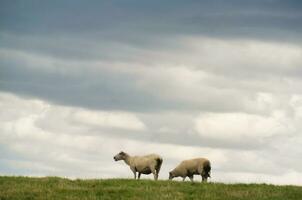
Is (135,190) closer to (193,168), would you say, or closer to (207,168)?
(207,168)

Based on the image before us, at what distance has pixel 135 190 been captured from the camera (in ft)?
115

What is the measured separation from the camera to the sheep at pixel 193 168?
150 feet

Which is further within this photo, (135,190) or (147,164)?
(147,164)

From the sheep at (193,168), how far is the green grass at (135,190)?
873 centimetres

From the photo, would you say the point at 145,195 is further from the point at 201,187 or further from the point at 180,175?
the point at 180,175

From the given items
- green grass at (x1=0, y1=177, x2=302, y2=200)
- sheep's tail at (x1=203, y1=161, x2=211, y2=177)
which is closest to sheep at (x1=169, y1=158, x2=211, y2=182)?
sheep's tail at (x1=203, y1=161, x2=211, y2=177)

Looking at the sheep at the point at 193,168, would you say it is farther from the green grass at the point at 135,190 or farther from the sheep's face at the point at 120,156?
the green grass at the point at 135,190

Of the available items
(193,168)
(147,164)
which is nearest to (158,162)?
(147,164)

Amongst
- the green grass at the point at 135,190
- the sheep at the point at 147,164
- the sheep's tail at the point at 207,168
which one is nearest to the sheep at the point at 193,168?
the sheep's tail at the point at 207,168

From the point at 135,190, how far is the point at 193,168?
39.7 ft

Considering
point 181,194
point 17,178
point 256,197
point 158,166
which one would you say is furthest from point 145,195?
point 158,166

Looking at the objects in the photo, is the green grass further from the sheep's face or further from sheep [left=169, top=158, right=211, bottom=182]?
the sheep's face

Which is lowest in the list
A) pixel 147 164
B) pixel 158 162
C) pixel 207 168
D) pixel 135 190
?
pixel 135 190

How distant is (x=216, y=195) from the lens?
33.8m
